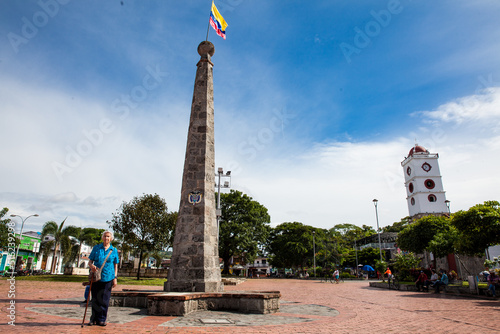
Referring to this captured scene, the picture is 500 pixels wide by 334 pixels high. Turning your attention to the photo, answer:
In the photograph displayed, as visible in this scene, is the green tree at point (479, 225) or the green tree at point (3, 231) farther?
the green tree at point (3, 231)

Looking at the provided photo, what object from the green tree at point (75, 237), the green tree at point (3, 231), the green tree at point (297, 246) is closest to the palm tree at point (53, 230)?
the green tree at point (75, 237)

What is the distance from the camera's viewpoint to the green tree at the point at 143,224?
24.6 m

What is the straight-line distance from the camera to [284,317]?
7.00 meters

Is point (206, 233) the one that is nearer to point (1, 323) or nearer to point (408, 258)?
point (1, 323)

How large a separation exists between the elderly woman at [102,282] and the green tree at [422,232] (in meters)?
31.7

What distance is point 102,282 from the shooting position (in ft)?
17.4

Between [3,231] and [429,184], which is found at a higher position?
[429,184]

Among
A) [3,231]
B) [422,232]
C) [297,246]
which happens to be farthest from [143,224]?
[297,246]

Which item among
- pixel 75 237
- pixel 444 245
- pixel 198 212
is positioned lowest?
pixel 444 245

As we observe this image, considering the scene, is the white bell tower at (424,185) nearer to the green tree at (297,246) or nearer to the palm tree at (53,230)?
the green tree at (297,246)

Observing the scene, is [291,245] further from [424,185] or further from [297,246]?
[424,185]

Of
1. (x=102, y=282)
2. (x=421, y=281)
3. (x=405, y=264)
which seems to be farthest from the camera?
(x=405, y=264)

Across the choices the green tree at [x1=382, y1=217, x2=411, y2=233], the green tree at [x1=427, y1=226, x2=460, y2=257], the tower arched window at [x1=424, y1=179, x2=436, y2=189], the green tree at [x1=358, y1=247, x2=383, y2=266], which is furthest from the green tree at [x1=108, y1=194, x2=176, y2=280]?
the green tree at [x1=382, y1=217, x2=411, y2=233]

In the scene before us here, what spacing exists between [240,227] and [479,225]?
94.6 ft
